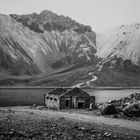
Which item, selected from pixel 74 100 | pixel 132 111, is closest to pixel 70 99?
pixel 74 100

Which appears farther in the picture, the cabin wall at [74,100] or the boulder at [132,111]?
the cabin wall at [74,100]

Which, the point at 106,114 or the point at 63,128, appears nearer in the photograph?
the point at 63,128

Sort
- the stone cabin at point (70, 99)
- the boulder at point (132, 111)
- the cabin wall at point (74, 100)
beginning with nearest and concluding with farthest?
the boulder at point (132, 111) → the stone cabin at point (70, 99) → the cabin wall at point (74, 100)

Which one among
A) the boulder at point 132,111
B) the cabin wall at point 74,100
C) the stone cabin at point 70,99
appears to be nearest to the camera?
the boulder at point 132,111

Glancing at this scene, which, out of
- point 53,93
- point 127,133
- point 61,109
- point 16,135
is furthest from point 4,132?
point 53,93

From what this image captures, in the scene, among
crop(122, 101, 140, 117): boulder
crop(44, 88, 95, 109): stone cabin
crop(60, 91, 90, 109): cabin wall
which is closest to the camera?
crop(122, 101, 140, 117): boulder

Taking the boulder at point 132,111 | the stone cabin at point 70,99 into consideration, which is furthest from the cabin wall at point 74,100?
the boulder at point 132,111

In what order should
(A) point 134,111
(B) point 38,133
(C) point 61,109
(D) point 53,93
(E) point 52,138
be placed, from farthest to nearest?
(D) point 53,93 < (C) point 61,109 < (A) point 134,111 < (B) point 38,133 < (E) point 52,138

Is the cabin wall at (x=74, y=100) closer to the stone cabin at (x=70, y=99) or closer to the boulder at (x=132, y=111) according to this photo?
the stone cabin at (x=70, y=99)

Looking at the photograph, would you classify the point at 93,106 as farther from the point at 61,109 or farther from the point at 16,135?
the point at 16,135

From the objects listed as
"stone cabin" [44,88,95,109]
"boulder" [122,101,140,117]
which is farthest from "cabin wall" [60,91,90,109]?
"boulder" [122,101,140,117]

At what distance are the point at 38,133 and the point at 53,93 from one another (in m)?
44.4

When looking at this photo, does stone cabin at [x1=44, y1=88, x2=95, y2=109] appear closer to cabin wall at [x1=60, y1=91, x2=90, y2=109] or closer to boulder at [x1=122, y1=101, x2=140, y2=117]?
cabin wall at [x1=60, y1=91, x2=90, y2=109]

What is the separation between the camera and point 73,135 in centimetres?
3266
